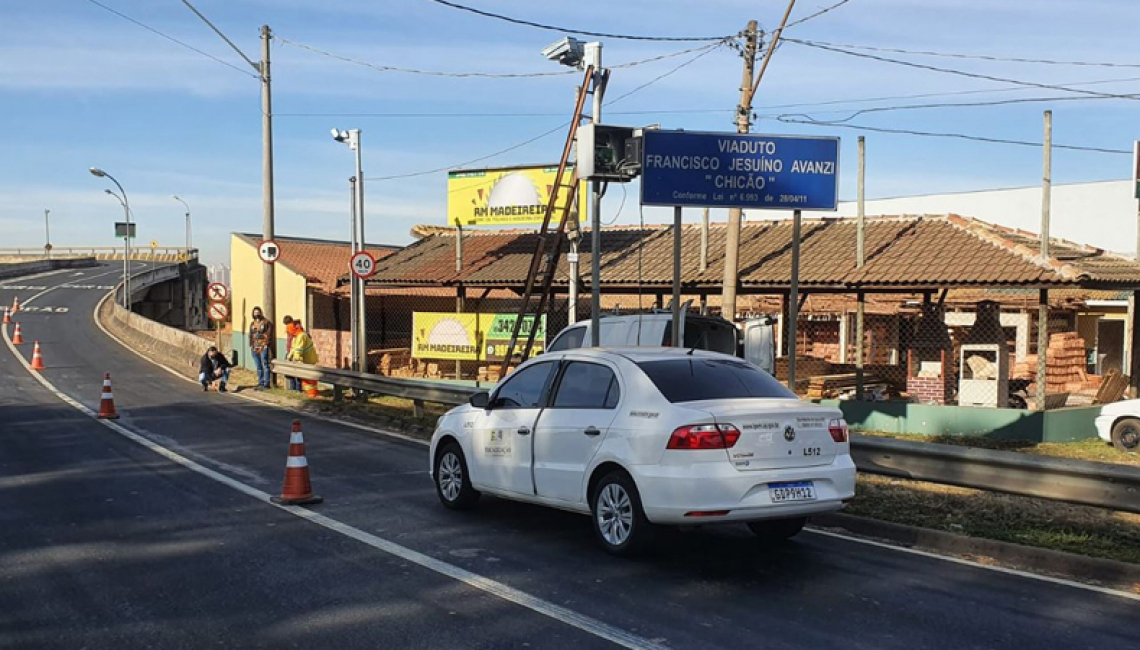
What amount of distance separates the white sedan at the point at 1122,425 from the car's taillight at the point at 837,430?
38.3 feet

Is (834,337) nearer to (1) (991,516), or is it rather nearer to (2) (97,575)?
(1) (991,516)

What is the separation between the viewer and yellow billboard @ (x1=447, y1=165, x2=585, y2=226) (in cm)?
2919

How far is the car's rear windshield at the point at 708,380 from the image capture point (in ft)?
24.9

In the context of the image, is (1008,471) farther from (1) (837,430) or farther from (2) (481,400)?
(2) (481,400)

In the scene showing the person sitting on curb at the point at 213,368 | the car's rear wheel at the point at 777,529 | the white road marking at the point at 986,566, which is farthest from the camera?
the person sitting on curb at the point at 213,368

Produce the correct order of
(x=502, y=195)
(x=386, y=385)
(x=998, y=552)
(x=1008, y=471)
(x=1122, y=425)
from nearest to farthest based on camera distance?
(x=998, y=552) < (x=1008, y=471) < (x=1122, y=425) < (x=386, y=385) < (x=502, y=195)

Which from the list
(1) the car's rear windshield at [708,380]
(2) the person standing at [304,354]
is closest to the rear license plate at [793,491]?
(1) the car's rear windshield at [708,380]

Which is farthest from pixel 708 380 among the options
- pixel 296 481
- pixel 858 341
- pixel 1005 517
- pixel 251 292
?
pixel 251 292

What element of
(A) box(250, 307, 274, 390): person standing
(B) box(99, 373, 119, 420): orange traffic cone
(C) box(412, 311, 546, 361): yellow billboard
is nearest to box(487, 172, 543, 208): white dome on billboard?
(C) box(412, 311, 546, 361): yellow billboard

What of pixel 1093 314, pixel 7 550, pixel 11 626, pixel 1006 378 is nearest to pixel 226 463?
pixel 7 550

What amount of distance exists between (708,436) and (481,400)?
2.90 m

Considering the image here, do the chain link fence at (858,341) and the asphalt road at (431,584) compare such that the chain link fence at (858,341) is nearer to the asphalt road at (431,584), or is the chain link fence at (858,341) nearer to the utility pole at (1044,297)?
the utility pole at (1044,297)

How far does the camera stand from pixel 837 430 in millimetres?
7527

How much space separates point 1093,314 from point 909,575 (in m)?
29.6
